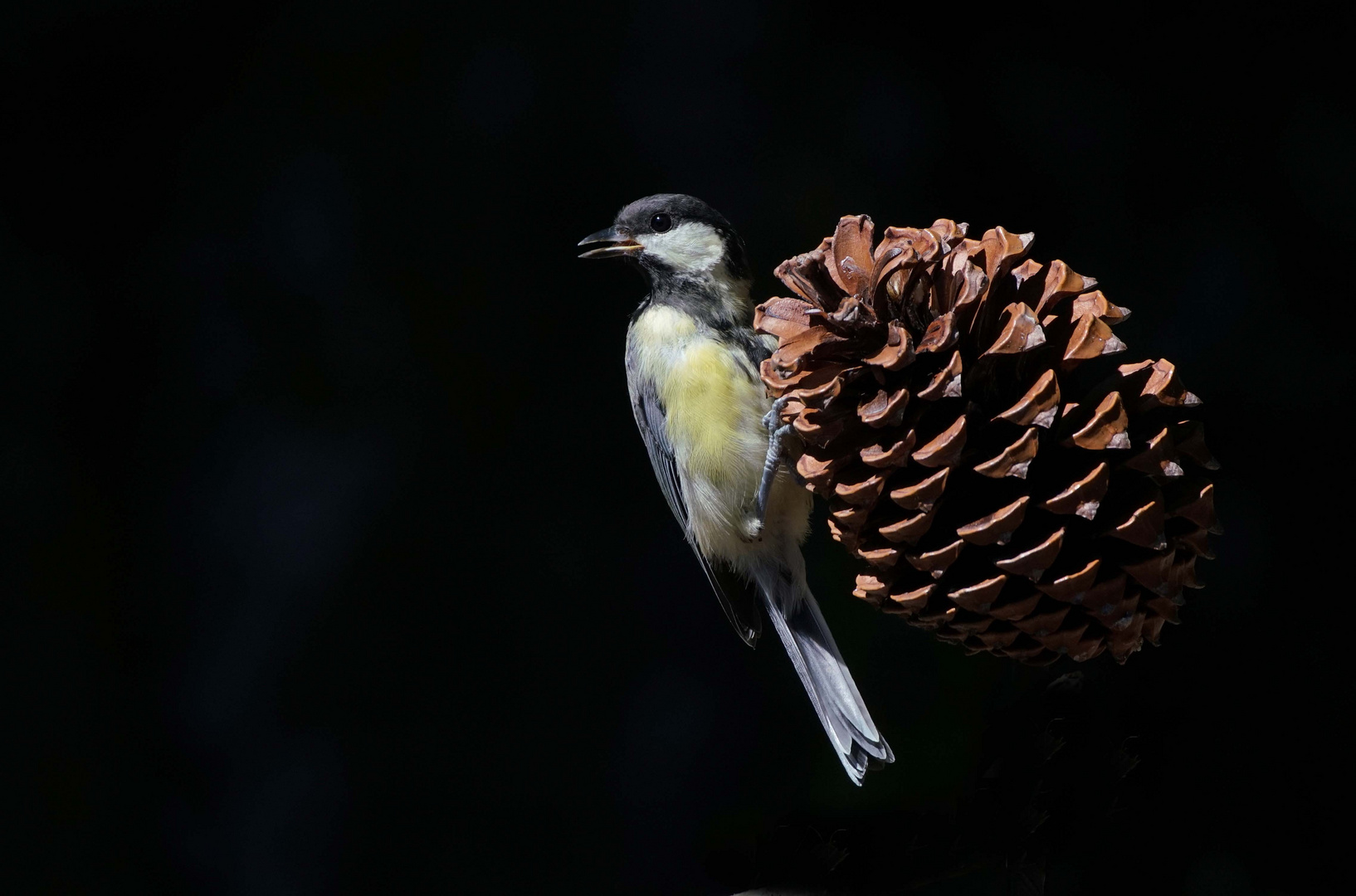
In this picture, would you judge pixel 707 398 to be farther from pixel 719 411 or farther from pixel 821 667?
pixel 821 667

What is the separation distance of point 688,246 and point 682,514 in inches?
8.1

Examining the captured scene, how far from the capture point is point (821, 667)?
0.74 m

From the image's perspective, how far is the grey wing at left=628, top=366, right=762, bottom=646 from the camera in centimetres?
79

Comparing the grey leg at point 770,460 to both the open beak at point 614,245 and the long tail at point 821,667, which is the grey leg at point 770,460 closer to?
the long tail at point 821,667

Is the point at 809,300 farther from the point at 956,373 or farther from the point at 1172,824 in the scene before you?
the point at 1172,824

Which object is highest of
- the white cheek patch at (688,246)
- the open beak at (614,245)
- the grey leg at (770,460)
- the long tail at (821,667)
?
the open beak at (614,245)

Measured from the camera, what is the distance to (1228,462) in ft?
2.97

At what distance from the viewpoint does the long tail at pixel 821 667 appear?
688mm

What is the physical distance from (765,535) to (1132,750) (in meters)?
0.29

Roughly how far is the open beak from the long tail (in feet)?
0.81

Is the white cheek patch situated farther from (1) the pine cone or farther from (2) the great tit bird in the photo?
(1) the pine cone

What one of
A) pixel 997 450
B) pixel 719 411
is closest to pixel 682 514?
pixel 719 411

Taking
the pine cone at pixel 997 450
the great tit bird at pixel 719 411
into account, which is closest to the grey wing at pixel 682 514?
the great tit bird at pixel 719 411

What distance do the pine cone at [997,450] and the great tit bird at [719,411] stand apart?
0.64ft
